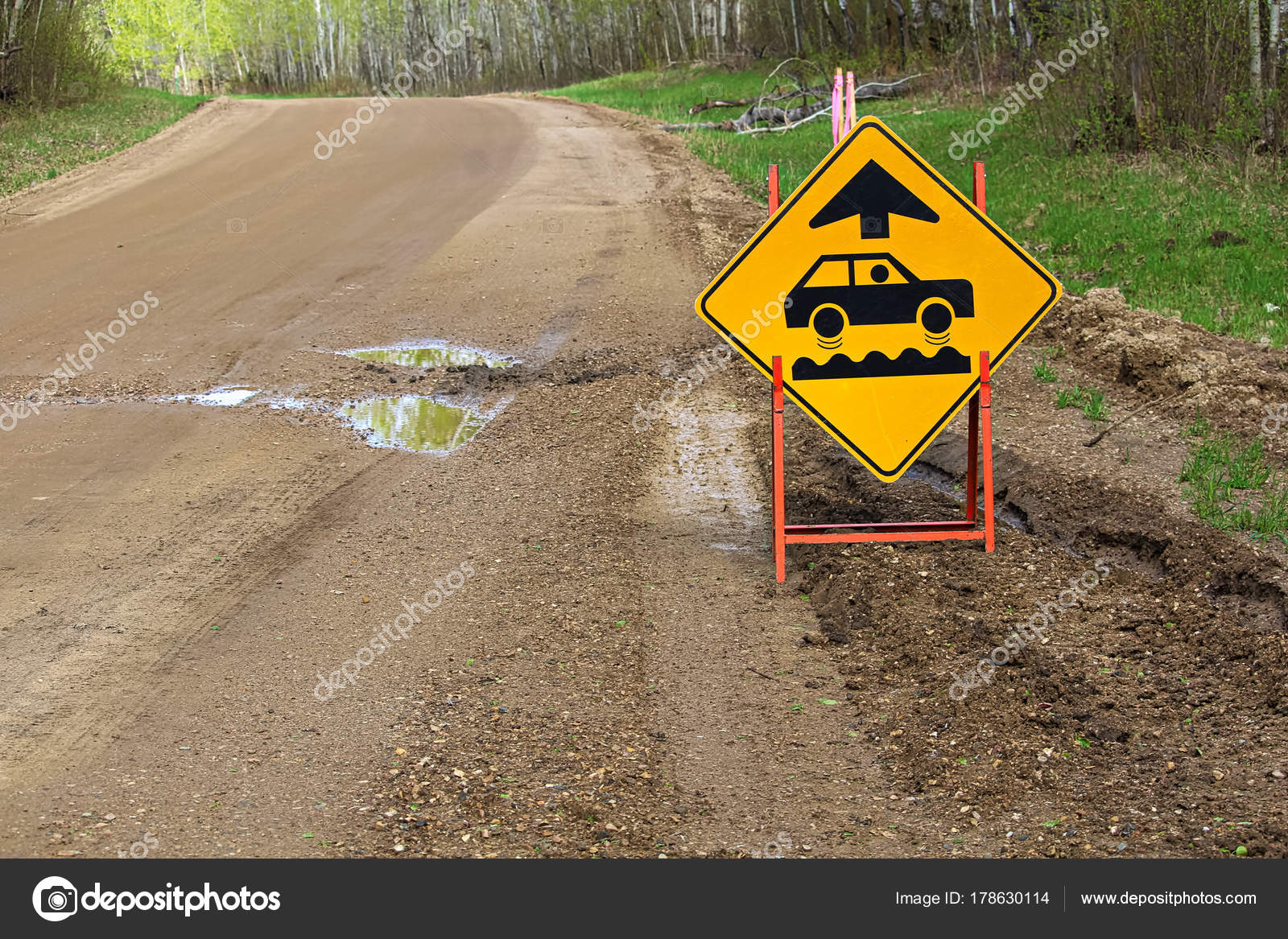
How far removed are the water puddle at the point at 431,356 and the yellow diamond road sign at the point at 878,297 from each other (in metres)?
4.32

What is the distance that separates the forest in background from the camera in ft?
45.7

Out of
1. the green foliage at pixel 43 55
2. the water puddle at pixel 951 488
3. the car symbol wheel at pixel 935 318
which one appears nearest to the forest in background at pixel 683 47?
the green foliage at pixel 43 55

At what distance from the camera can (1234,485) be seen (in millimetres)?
6355

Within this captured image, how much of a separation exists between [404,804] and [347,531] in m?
2.90

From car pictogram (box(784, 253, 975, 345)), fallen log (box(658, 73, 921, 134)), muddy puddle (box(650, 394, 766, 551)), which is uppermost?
fallen log (box(658, 73, 921, 134))

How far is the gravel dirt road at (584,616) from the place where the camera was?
3.87 m

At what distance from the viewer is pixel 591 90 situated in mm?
39656

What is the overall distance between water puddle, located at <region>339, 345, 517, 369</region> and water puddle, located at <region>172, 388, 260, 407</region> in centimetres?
116

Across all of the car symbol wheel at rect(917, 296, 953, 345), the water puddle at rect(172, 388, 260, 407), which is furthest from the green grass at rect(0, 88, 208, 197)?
the car symbol wheel at rect(917, 296, 953, 345)

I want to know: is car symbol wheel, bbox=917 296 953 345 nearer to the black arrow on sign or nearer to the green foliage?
the black arrow on sign

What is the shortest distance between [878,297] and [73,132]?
807 inches

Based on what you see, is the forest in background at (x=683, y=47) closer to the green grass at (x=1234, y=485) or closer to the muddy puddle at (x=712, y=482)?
the green grass at (x=1234, y=485)

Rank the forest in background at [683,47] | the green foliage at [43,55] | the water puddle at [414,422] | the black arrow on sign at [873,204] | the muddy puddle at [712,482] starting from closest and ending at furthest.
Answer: the black arrow on sign at [873,204] → the muddy puddle at [712,482] → the water puddle at [414,422] → the forest in background at [683,47] → the green foliage at [43,55]
